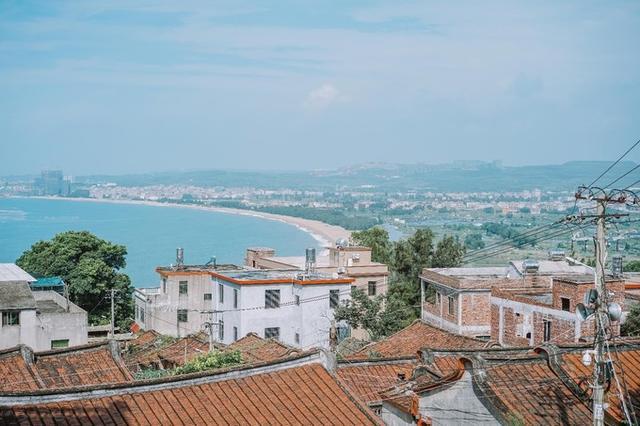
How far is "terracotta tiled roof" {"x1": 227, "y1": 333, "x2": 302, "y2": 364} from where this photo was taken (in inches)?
946

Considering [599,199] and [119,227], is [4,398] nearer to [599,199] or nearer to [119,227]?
[599,199]

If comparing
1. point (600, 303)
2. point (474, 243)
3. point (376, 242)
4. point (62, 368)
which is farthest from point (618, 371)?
point (474, 243)

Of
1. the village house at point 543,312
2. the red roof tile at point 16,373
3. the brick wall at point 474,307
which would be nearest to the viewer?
the red roof tile at point 16,373

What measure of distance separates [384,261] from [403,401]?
38.0 meters

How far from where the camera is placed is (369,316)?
35656 millimetres

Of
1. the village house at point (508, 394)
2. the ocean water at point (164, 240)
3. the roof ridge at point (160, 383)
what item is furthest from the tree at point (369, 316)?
the ocean water at point (164, 240)

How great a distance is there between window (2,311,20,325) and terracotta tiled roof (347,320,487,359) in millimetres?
10324

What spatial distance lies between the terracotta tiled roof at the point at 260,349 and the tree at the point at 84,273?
2025cm

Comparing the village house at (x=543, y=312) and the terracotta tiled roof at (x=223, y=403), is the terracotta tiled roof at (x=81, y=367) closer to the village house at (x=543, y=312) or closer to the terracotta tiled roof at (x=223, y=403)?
the terracotta tiled roof at (x=223, y=403)

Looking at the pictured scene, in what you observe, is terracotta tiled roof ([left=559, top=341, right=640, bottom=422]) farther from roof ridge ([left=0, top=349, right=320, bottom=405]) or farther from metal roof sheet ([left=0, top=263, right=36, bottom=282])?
metal roof sheet ([left=0, top=263, right=36, bottom=282])

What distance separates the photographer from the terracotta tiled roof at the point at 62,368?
16.0 metres

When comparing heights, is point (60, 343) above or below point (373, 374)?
below

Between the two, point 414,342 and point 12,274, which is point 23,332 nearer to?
point 12,274

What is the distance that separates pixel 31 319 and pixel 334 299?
1208 cm
